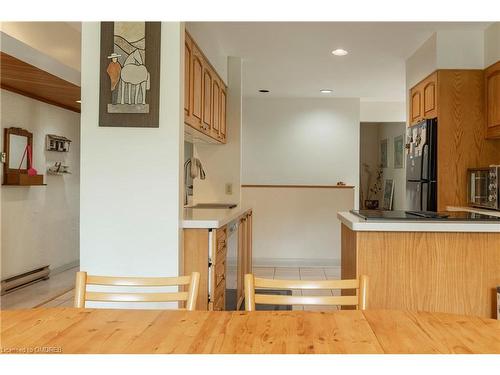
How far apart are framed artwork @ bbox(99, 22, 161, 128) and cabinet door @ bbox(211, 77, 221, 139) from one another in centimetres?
159

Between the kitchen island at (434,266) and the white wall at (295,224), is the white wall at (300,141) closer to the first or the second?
the white wall at (295,224)

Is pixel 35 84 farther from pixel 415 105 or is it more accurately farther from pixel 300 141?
pixel 300 141

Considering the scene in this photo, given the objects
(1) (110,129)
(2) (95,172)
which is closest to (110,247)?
(2) (95,172)

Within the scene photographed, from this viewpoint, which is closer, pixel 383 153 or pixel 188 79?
pixel 188 79

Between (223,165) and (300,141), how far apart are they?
114 inches

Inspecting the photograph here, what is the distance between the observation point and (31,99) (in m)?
4.80

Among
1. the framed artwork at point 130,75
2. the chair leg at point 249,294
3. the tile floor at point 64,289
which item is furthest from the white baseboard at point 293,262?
the chair leg at point 249,294

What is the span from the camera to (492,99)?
3.85 m

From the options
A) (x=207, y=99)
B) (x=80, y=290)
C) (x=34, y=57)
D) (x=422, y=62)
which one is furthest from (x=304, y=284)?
(x=422, y=62)

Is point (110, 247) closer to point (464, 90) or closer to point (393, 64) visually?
point (464, 90)

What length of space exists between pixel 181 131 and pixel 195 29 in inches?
47.0

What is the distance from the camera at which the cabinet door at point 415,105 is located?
455cm

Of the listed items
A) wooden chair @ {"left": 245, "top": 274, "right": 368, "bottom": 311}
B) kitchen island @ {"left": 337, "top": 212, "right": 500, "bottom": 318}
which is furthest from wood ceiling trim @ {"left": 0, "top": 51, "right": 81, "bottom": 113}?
kitchen island @ {"left": 337, "top": 212, "right": 500, "bottom": 318}
